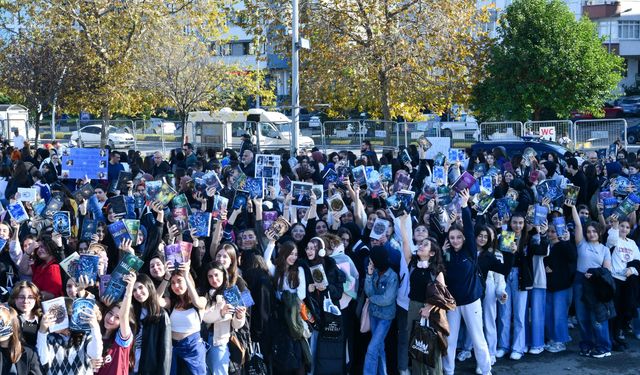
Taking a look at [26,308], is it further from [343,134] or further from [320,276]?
[343,134]

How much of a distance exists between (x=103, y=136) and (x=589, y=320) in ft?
62.4

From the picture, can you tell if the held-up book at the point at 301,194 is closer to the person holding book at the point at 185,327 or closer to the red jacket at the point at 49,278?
the red jacket at the point at 49,278

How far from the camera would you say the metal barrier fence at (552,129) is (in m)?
25.7

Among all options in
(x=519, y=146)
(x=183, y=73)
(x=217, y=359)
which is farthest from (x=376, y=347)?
(x=183, y=73)

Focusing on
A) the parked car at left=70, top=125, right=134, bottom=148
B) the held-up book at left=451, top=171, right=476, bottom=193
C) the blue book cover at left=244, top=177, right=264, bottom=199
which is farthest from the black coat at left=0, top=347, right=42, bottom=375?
the parked car at left=70, top=125, right=134, bottom=148

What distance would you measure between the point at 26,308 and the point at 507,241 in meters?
5.09

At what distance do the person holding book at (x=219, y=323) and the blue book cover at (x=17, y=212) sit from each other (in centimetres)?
345

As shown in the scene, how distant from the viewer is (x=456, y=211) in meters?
9.56

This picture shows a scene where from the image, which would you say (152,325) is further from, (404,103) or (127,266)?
(404,103)

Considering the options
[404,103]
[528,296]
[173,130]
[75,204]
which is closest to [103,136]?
[173,130]

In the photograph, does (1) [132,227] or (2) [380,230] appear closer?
(1) [132,227]

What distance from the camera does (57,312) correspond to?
22.0ft

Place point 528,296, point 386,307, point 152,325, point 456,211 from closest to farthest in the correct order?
point 152,325 < point 386,307 < point 456,211 < point 528,296

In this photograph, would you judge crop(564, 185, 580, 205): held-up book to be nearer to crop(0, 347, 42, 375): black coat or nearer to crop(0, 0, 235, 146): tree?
crop(0, 347, 42, 375): black coat
